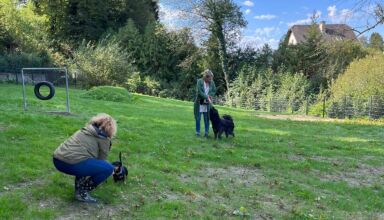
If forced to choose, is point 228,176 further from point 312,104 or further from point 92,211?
point 312,104

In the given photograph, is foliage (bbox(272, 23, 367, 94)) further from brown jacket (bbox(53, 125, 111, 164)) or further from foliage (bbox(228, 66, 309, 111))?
brown jacket (bbox(53, 125, 111, 164))

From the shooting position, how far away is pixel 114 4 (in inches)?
1710

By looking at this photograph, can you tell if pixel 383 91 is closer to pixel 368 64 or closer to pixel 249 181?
pixel 368 64

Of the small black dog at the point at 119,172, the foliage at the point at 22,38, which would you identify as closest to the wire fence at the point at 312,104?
the foliage at the point at 22,38

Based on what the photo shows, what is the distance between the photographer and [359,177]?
7.33 meters

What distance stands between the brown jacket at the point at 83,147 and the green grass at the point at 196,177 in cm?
66

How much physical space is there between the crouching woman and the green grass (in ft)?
0.95

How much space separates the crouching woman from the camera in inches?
177

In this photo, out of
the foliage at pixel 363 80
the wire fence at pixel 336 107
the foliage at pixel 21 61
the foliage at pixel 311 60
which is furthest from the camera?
the foliage at pixel 311 60

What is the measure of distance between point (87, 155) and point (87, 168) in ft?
0.52

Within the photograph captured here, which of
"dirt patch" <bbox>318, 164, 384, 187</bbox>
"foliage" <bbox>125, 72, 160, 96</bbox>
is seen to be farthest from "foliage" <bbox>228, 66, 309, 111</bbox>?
"dirt patch" <bbox>318, 164, 384, 187</bbox>

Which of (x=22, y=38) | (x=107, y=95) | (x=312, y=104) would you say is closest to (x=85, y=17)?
(x=22, y=38)

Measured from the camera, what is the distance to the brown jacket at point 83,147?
448 centimetres

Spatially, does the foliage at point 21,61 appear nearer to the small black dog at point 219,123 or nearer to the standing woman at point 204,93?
the standing woman at point 204,93
